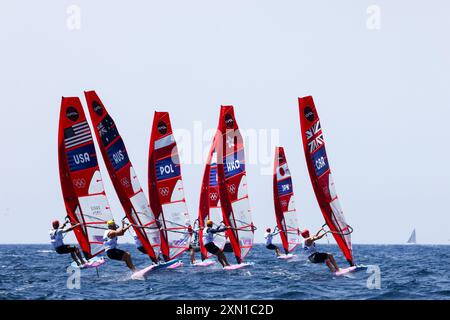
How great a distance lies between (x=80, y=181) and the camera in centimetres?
2588

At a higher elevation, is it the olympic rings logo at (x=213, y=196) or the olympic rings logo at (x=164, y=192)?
the olympic rings logo at (x=164, y=192)

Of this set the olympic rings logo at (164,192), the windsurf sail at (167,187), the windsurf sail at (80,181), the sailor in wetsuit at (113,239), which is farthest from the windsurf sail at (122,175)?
the sailor in wetsuit at (113,239)

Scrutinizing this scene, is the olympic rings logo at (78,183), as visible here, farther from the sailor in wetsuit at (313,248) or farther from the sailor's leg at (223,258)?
the sailor in wetsuit at (313,248)

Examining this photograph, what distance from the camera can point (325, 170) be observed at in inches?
968

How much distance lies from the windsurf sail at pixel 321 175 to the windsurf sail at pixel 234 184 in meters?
4.82

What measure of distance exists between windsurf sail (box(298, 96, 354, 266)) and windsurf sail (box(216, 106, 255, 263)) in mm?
4820

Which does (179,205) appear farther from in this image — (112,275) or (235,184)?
(112,275)

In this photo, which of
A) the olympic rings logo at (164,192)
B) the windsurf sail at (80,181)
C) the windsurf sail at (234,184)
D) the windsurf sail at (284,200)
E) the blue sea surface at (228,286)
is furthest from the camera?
the windsurf sail at (284,200)

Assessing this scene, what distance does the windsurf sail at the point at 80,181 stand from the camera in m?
25.8

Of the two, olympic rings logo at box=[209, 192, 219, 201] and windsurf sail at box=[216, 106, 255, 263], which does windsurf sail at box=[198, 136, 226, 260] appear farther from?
windsurf sail at box=[216, 106, 255, 263]

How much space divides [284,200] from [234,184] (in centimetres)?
1075

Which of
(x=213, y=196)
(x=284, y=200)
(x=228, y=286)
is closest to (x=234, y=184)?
(x=213, y=196)
